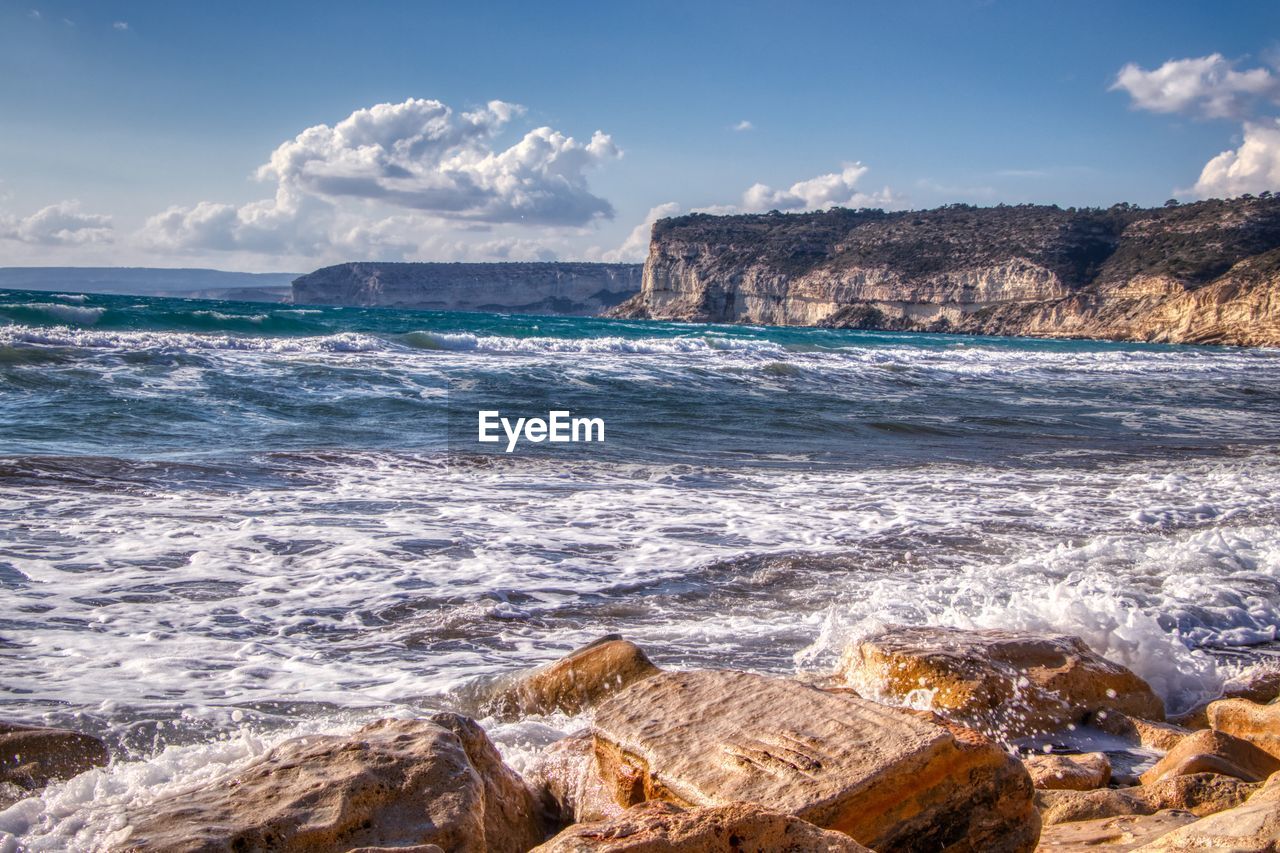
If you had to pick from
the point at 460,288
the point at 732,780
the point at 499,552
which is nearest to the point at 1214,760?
the point at 732,780

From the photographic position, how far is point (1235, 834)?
185cm

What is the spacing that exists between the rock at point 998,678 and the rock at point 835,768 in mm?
809

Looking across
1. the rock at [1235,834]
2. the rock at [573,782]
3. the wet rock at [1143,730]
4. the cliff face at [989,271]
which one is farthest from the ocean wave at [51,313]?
the cliff face at [989,271]

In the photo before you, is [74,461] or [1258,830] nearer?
[1258,830]

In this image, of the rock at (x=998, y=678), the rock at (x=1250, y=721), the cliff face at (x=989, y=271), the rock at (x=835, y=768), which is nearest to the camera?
the rock at (x=835, y=768)

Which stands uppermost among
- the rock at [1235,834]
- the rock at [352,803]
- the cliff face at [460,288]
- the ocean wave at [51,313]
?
the cliff face at [460,288]

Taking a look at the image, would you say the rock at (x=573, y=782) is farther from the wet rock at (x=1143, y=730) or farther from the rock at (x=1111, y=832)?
the wet rock at (x=1143, y=730)

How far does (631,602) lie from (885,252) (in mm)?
90967

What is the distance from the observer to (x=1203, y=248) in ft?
222

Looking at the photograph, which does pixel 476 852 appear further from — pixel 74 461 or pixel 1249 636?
pixel 74 461

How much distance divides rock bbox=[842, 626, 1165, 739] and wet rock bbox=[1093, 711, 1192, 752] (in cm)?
5

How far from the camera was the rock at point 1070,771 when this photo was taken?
3061 mm

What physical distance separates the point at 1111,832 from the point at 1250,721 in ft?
4.78

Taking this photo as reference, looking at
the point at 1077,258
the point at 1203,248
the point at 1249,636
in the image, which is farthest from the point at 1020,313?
the point at 1249,636
